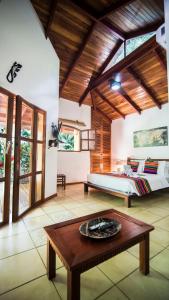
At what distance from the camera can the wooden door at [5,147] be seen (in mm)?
2502

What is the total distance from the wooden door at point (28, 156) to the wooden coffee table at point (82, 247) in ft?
5.25

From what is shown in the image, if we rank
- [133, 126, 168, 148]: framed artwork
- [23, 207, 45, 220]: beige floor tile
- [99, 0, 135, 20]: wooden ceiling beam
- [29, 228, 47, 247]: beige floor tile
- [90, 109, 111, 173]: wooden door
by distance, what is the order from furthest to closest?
[90, 109, 111, 173]: wooden door
[133, 126, 168, 148]: framed artwork
[99, 0, 135, 20]: wooden ceiling beam
[23, 207, 45, 220]: beige floor tile
[29, 228, 47, 247]: beige floor tile

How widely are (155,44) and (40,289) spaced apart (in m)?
5.04

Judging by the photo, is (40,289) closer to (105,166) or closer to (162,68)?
(162,68)

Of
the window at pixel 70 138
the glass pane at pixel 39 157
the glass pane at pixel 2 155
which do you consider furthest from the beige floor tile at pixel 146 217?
the window at pixel 70 138

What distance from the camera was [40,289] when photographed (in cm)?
131

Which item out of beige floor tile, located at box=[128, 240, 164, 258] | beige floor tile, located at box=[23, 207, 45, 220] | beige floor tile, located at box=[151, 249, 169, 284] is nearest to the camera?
beige floor tile, located at box=[151, 249, 169, 284]

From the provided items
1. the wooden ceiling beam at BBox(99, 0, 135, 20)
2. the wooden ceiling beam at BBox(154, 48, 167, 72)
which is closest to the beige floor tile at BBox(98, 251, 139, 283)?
the wooden ceiling beam at BBox(99, 0, 135, 20)

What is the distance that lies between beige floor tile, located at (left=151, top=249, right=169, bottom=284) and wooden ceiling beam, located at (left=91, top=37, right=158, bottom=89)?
4405 millimetres

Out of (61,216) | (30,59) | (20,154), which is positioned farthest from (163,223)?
(30,59)

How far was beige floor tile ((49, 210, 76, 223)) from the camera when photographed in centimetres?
274

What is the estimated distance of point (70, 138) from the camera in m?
6.27

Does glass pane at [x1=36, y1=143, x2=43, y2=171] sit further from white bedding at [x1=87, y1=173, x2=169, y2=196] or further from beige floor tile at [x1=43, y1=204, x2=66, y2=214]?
white bedding at [x1=87, y1=173, x2=169, y2=196]

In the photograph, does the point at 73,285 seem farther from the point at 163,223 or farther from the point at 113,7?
the point at 113,7
